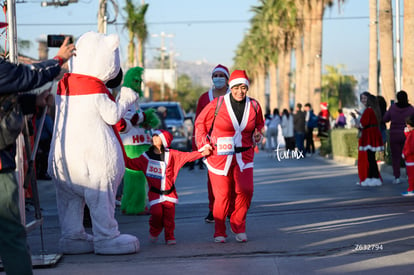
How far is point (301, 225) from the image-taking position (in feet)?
34.2

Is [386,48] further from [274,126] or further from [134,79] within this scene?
[134,79]

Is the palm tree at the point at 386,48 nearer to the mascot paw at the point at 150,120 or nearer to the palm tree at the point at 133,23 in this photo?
the mascot paw at the point at 150,120

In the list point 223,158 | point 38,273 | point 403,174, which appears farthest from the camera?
point 403,174

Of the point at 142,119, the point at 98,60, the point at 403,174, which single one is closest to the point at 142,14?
the point at 403,174

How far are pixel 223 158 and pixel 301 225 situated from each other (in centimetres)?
179

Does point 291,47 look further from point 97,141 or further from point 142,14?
point 97,141

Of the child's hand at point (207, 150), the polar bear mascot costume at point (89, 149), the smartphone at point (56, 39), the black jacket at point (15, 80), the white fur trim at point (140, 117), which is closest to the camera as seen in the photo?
the black jacket at point (15, 80)

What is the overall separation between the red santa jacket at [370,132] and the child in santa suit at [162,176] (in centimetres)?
787

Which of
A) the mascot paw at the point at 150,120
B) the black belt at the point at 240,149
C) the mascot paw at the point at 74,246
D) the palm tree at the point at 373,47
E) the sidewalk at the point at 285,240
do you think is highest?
the palm tree at the point at 373,47

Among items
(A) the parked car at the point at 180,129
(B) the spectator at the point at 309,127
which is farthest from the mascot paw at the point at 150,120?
(B) the spectator at the point at 309,127

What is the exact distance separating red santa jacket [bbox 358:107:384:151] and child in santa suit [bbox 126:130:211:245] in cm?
787

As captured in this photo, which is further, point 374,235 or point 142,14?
point 142,14

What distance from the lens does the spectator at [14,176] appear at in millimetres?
5926


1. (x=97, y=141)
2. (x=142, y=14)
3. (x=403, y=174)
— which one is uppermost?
(x=142, y=14)
